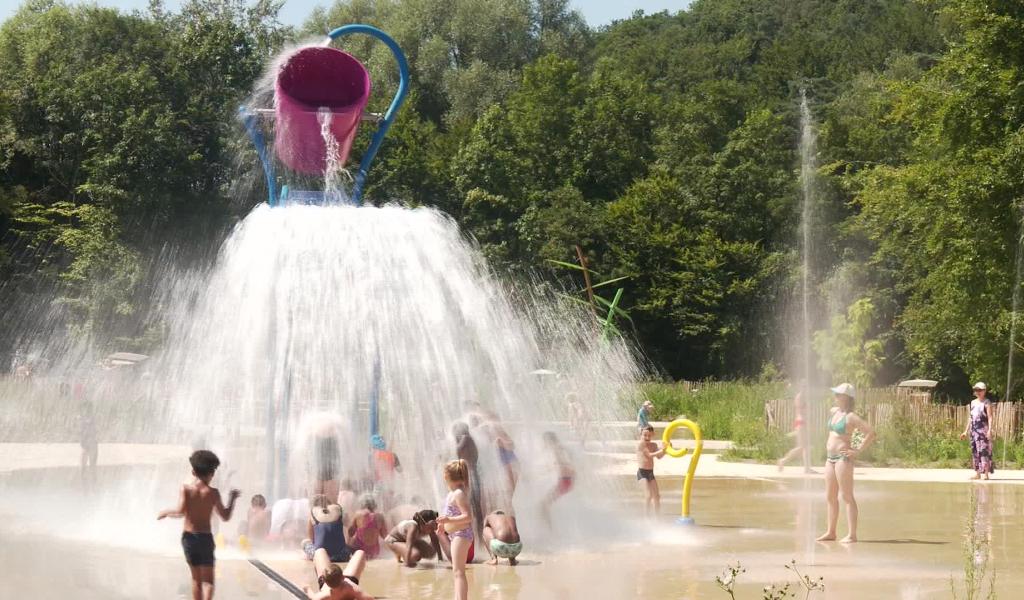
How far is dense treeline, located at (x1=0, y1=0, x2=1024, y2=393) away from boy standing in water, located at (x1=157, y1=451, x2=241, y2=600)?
30436mm

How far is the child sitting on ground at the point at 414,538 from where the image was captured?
12094 mm

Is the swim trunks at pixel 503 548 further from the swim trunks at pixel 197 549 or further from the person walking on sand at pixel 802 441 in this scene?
the person walking on sand at pixel 802 441

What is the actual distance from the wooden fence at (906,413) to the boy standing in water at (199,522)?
18.4 m

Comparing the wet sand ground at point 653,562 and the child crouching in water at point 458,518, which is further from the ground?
the child crouching in water at point 458,518

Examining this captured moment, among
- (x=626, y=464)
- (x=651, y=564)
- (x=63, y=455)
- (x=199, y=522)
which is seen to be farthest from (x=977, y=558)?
(x=63, y=455)

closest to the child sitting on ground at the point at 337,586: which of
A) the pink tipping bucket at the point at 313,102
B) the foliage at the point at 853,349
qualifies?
the pink tipping bucket at the point at 313,102

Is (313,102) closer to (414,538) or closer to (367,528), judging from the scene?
(367,528)

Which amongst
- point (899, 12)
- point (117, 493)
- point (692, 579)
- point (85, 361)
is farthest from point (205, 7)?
point (692, 579)

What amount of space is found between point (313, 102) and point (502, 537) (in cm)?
551

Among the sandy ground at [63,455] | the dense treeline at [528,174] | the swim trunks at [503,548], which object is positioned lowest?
the sandy ground at [63,455]

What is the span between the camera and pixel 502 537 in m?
12.0

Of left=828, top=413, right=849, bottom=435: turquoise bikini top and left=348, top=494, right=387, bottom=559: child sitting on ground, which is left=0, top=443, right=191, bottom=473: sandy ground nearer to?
left=348, top=494, right=387, bottom=559: child sitting on ground

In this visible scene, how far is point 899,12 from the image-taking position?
256 ft

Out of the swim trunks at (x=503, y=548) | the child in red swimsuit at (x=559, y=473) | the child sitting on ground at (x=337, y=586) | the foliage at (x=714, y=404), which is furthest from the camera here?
the foliage at (x=714, y=404)
